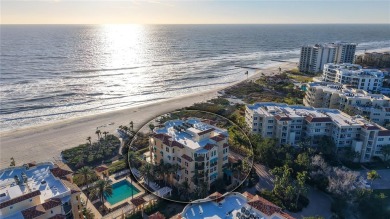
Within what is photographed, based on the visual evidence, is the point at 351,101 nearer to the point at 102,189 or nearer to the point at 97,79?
the point at 102,189

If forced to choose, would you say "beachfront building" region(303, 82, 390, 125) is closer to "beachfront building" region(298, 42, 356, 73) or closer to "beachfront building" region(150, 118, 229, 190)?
"beachfront building" region(150, 118, 229, 190)

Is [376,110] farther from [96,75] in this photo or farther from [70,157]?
[96,75]

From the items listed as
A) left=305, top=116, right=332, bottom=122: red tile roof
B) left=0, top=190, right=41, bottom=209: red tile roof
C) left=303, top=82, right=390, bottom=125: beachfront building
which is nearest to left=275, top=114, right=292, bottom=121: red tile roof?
left=305, top=116, right=332, bottom=122: red tile roof

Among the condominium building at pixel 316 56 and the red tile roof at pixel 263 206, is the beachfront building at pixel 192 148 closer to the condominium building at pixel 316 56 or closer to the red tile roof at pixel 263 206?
the red tile roof at pixel 263 206

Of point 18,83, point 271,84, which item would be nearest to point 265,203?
point 271,84

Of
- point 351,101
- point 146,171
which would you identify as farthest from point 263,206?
point 351,101
